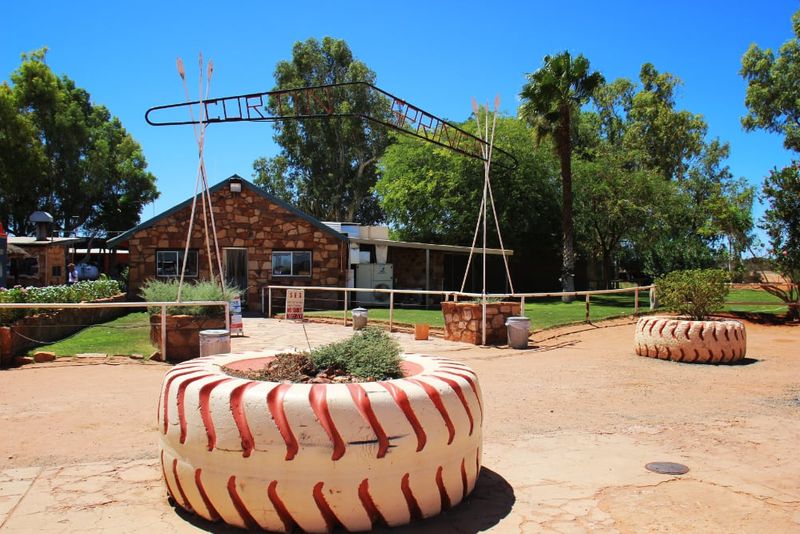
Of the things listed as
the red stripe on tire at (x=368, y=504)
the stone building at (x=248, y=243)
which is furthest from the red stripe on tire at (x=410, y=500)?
the stone building at (x=248, y=243)

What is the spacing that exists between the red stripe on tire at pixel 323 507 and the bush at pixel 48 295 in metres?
8.76

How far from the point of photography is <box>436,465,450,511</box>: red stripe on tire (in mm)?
3529

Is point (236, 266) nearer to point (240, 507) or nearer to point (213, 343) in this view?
point (213, 343)

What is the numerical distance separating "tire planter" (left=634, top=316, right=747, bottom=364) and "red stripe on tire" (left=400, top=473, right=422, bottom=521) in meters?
7.74

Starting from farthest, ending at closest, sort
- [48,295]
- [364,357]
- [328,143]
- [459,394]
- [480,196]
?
1. [328,143]
2. [480,196]
3. [48,295]
4. [364,357]
5. [459,394]

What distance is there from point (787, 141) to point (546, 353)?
82.8ft

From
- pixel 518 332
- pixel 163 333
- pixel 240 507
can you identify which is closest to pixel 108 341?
pixel 163 333

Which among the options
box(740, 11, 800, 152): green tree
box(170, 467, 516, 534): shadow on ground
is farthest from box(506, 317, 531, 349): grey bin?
box(740, 11, 800, 152): green tree

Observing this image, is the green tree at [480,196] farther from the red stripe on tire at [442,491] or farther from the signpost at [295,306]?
the red stripe on tire at [442,491]

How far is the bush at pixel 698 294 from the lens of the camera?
1069cm

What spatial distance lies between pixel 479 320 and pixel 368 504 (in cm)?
919

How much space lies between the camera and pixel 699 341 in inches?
383

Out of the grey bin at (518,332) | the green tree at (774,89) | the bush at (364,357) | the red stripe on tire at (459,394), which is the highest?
the green tree at (774,89)

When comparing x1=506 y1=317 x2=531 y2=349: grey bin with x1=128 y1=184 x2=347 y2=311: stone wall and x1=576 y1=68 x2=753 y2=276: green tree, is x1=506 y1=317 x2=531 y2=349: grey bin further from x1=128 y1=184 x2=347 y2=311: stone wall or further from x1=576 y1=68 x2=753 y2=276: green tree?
x1=576 y1=68 x2=753 y2=276: green tree
